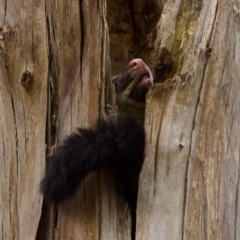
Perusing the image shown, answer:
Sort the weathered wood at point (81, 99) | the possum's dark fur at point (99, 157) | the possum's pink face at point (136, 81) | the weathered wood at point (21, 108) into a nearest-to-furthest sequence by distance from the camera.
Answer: the possum's dark fur at point (99, 157) < the weathered wood at point (81, 99) < the weathered wood at point (21, 108) < the possum's pink face at point (136, 81)

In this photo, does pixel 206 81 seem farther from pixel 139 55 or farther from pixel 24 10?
pixel 139 55

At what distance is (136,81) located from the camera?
12.6 feet

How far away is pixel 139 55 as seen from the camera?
498 cm

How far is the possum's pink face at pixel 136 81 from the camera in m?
3.78

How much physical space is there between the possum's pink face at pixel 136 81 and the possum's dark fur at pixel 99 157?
3.09ft

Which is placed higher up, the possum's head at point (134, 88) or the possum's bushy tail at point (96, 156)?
the possum's head at point (134, 88)

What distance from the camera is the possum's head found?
3.79m

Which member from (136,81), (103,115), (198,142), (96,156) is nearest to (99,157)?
(96,156)

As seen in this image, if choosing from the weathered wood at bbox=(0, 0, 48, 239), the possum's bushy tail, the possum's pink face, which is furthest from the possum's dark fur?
the possum's pink face

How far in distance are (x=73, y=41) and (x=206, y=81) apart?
0.75 metres

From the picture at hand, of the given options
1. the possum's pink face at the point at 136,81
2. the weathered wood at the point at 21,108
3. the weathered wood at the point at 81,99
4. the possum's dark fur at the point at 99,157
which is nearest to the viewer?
the possum's dark fur at the point at 99,157

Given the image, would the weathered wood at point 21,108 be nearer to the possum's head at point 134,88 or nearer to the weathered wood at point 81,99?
the weathered wood at point 81,99

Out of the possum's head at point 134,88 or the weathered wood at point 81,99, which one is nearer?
the weathered wood at point 81,99

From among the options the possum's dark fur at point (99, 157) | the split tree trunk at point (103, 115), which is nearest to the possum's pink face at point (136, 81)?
the split tree trunk at point (103, 115)
